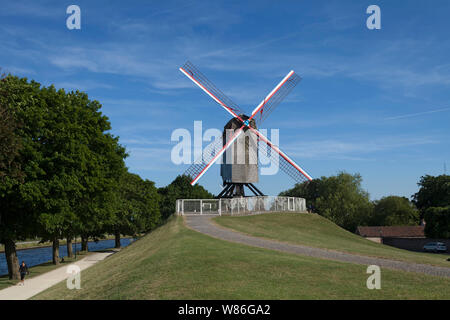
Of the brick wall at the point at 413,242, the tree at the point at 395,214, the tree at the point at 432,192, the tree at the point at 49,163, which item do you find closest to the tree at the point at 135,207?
the tree at the point at 49,163

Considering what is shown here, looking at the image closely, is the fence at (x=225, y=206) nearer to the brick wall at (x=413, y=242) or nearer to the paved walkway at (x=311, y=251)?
the paved walkway at (x=311, y=251)

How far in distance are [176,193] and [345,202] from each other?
1713 inches

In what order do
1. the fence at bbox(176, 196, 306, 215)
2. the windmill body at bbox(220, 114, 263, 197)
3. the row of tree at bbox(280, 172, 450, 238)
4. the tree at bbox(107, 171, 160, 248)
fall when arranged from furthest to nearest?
1. the row of tree at bbox(280, 172, 450, 238)
2. the tree at bbox(107, 171, 160, 248)
3. the windmill body at bbox(220, 114, 263, 197)
4. the fence at bbox(176, 196, 306, 215)

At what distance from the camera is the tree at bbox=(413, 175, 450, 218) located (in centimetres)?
8357

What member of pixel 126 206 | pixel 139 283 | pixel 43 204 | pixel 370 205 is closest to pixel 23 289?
pixel 43 204

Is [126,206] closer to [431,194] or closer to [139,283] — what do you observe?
[139,283]

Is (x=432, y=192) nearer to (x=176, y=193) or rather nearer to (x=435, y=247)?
(x=435, y=247)

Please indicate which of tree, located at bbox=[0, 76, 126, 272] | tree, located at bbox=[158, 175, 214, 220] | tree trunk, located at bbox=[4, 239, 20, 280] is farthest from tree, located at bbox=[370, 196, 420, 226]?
tree trunk, located at bbox=[4, 239, 20, 280]

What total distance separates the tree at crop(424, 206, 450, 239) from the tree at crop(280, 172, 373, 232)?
27.8m

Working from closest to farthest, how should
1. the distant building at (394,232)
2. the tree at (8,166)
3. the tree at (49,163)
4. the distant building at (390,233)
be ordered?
the tree at (8,166) → the tree at (49,163) → the distant building at (390,233) → the distant building at (394,232)

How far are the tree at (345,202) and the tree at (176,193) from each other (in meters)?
29.3

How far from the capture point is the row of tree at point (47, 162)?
85.2 feet

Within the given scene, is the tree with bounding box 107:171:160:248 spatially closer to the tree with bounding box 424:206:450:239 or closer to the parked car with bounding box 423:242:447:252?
the parked car with bounding box 423:242:447:252

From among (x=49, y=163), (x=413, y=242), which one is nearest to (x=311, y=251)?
(x=49, y=163)
